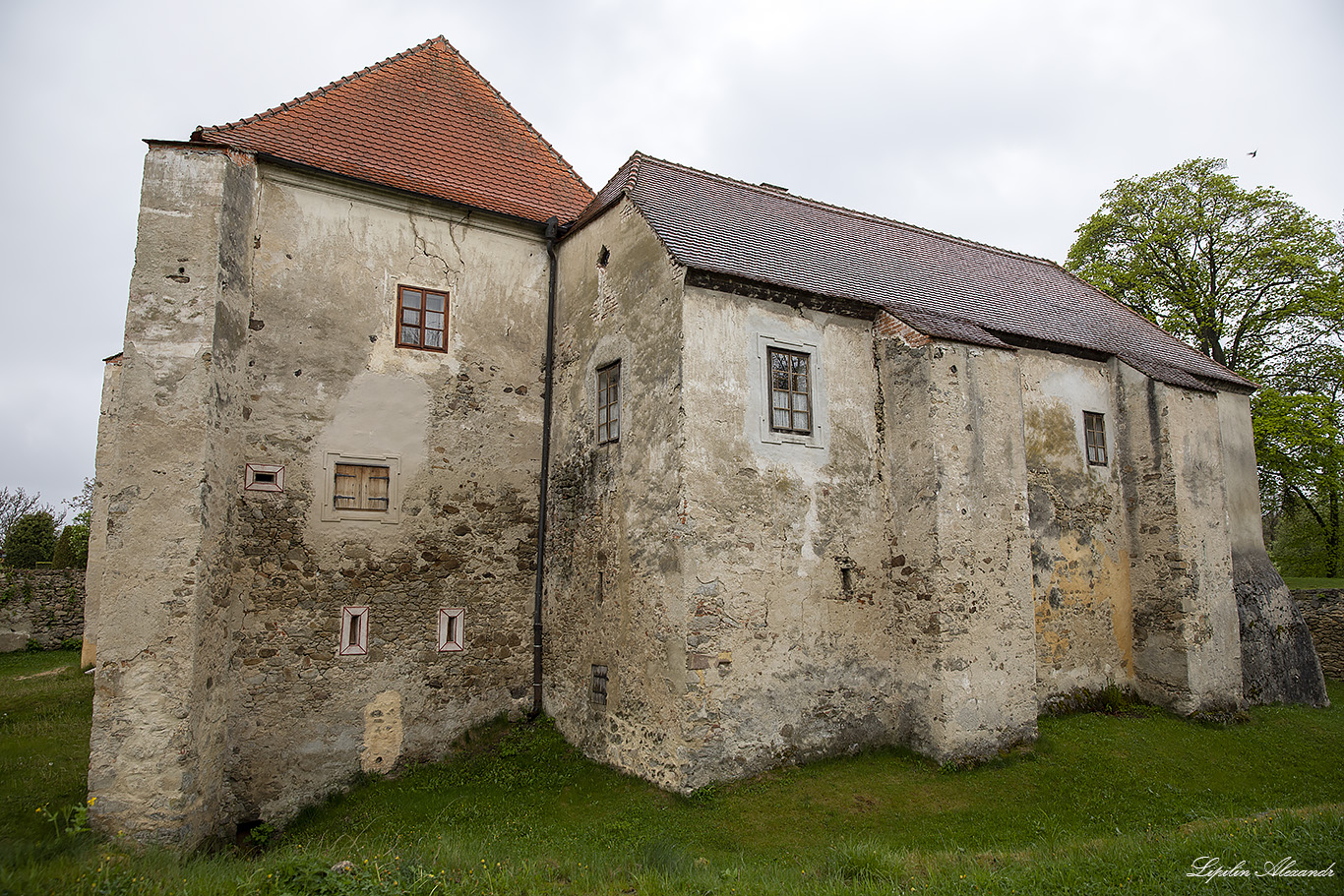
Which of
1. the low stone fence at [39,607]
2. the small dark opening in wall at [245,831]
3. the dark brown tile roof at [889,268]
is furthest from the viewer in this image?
the low stone fence at [39,607]

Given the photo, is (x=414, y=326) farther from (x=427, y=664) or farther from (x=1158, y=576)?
(x=1158, y=576)

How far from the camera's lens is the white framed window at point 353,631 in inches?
398

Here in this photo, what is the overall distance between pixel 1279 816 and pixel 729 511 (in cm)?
656

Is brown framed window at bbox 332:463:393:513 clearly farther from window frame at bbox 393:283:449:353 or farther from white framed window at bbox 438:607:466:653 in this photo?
window frame at bbox 393:283:449:353

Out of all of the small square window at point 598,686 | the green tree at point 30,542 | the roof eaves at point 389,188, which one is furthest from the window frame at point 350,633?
the green tree at point 30,542

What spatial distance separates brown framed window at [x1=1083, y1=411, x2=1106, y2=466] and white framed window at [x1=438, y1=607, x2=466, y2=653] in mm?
11288

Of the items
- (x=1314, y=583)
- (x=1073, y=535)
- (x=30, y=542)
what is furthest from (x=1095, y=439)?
(x=30, y=542)

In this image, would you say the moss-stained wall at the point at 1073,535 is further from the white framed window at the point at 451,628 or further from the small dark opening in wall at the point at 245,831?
the small dark opening in wall at the point at 245,831

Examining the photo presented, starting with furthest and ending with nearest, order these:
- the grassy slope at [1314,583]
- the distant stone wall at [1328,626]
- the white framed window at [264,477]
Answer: the grassy slope at [1314,583], the distant stone wall at [1328,626], the white framed window at [264,477]

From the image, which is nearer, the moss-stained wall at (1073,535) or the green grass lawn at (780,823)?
the green grass lawn at (780,823)

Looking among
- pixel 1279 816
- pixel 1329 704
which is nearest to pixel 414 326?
pixel 1279 816

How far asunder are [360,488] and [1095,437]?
501 inches

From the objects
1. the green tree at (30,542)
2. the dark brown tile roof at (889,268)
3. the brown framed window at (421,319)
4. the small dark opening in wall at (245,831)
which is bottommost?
the small dark opening in wall at (245,831)

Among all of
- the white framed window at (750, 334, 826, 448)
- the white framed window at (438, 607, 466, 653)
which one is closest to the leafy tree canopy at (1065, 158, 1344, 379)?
the white framed window at (750, 334, 826, 448)
